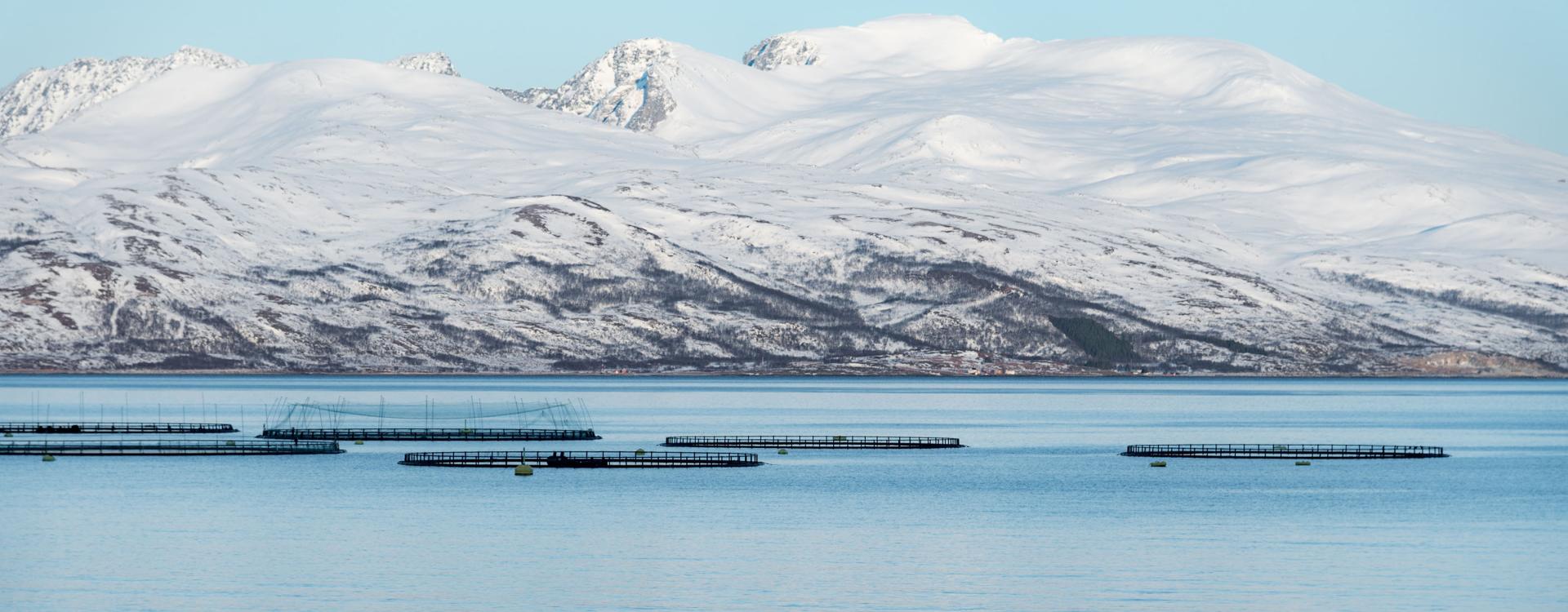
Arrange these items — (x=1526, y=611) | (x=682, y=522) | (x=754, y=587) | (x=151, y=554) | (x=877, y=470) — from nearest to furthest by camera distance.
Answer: (x=1526, y=611)
(x=754, y=587)
(x=151, y=554)
(x=682, y=522)
(x=877, y=470)

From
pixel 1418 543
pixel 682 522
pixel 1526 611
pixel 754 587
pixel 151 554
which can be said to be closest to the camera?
pixel 1526 611

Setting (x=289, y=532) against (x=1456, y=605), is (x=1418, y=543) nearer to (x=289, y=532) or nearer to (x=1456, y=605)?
(x=1456, y=605)

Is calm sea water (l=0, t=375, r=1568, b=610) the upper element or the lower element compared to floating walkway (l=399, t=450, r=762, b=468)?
lower

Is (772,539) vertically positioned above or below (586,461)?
below

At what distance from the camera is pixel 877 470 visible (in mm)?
189250

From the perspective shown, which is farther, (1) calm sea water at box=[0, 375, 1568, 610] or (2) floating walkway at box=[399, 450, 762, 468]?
(2) floating walkway at box=[399, 450, 762, 468]

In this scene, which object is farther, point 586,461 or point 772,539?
point 586,461

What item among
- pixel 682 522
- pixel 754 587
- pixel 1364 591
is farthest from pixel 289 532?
pixel 1364 591

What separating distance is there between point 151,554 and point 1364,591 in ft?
205

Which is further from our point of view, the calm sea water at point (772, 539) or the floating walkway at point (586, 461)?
the floating walkway at point (586, 461)

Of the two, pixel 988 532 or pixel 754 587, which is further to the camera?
pixel 988 532

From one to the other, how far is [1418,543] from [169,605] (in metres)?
70.0

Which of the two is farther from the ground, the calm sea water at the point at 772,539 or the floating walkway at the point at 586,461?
the floating walkway at the point at 586,461

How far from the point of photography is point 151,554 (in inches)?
4643
